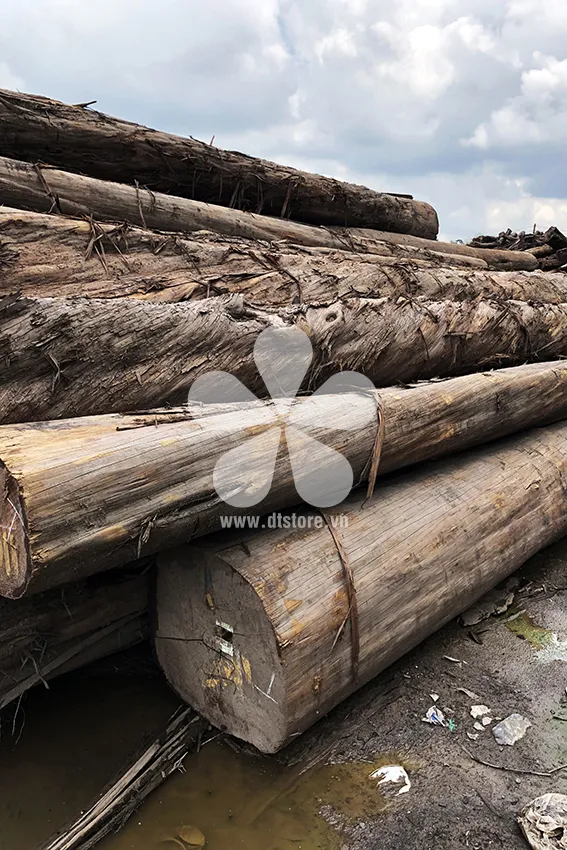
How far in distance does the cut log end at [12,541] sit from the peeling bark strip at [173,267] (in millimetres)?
1069

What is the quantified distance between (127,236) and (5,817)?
254cm

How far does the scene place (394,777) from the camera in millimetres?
2404

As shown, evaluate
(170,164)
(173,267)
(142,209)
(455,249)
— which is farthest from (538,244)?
(173,267)

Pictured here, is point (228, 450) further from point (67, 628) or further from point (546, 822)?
point (546, 822)

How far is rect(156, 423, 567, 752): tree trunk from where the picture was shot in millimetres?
2314

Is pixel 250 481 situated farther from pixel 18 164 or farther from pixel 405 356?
pixel 18 164

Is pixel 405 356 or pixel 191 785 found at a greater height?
pixel 405 356

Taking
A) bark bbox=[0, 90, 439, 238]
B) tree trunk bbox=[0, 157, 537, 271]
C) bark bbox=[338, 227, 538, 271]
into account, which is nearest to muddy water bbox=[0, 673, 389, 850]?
tree trunk bbox=[0, 157, 537, 271]

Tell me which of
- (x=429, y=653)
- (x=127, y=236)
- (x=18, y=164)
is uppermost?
(x=18, y=164)

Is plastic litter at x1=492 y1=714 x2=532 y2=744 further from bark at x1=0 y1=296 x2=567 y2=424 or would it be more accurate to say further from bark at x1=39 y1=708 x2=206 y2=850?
bark at x1=0 y1=296 x2=567 y2=424

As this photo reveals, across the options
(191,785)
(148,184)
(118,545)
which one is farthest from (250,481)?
(148,184)

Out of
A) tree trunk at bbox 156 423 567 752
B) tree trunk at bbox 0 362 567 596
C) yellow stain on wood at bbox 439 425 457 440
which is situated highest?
yellow stain on wood at bbox 439 425 457 440

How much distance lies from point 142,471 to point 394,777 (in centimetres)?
152

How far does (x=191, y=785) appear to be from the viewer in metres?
2.38
